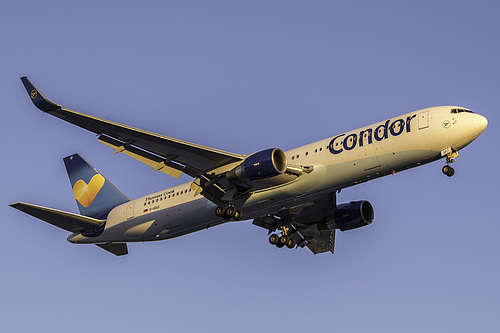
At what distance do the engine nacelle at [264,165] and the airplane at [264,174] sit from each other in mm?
49

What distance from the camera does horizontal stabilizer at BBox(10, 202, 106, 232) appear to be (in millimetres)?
33834

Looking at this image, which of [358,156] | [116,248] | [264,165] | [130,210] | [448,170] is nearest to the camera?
[448,170]

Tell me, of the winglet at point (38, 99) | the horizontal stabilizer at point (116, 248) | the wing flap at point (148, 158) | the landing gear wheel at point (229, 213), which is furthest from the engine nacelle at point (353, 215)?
the winglet at point (38, 99)

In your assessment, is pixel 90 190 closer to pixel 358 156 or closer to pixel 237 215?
pixel 237 215

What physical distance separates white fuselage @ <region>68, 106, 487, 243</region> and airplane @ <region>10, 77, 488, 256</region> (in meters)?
0.05

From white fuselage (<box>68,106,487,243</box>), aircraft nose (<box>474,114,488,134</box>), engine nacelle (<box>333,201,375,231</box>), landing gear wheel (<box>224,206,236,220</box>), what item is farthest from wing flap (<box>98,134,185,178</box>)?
aircraft nose (<box>474,114,488,134</box>)

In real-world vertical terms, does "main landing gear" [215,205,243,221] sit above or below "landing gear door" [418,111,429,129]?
below

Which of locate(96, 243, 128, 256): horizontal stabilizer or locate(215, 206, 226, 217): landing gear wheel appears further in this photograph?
locate(96, 243, 128, 256): horizontal stabilizer

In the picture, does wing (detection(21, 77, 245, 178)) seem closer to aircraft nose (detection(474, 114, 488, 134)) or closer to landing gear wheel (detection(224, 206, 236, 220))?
landing gear wheel (detection(224, 206, 236, 220))

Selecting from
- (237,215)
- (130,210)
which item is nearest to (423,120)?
(237,215)

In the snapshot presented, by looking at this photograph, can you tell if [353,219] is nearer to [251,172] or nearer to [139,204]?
[251,172]

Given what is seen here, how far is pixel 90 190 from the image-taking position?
136ft

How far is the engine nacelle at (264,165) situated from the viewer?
30.4m

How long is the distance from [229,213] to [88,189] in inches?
510
